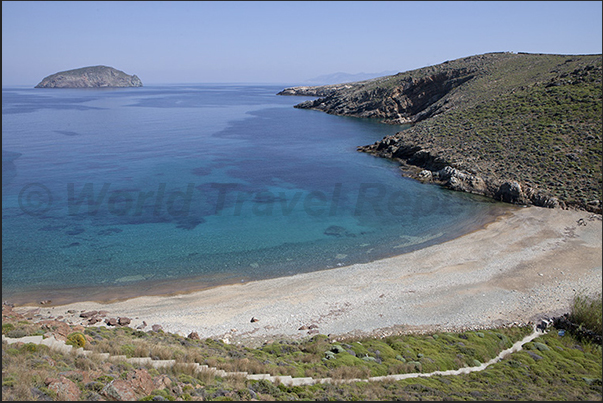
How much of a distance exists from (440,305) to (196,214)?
21768mm

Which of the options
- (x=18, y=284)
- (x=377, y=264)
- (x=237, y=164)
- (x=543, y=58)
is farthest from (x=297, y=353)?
(x=543, y=58)

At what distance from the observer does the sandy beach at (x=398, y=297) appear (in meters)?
18.9

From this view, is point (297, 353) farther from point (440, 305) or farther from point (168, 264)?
point (168, 264)

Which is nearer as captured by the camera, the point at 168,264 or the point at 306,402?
the point at 306,402

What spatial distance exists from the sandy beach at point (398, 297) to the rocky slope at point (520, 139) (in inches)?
411

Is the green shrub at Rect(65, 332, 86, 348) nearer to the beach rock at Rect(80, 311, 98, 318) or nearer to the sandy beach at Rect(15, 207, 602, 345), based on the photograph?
the sandy beach at Rect(15, 207, 602, 345)

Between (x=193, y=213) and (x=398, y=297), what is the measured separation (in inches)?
790

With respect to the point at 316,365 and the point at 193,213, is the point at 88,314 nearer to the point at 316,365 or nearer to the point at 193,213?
the point at 316,365

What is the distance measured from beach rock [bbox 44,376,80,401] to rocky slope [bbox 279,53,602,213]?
37957 millimetres

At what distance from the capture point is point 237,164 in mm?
52438
